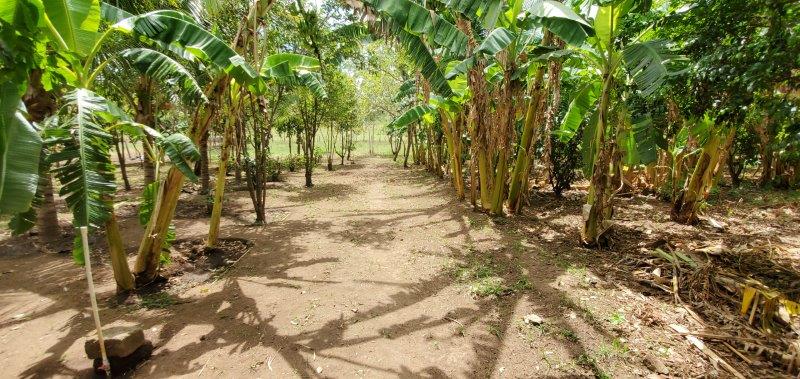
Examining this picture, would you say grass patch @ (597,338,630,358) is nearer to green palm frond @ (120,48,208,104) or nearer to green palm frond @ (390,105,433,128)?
green palm frond @ (120,48,208,104)

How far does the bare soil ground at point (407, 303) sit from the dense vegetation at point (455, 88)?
736mm

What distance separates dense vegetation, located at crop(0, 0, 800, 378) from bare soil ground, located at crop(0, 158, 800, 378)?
736 millimetres

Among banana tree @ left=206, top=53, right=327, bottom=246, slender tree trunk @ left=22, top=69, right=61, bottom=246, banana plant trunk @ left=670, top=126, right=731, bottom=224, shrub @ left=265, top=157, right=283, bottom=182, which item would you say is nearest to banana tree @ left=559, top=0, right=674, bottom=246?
banana plant trunk @ left=670, top=126, right=731, bottom=224

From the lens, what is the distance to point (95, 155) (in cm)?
290

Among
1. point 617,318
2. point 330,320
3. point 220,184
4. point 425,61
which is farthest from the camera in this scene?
point 220,184

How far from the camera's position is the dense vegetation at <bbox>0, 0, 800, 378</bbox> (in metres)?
2.68

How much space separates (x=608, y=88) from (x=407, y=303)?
4454mm

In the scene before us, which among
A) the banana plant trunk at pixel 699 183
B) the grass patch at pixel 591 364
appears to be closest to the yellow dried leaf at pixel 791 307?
the grass patch at pixel 591 364

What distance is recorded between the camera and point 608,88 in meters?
5.20

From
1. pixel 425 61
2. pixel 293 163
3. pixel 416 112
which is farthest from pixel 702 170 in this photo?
pixel 293 163

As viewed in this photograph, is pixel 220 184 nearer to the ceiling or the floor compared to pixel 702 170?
nearer to the floor

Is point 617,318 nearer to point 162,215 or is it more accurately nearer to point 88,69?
point 162,215

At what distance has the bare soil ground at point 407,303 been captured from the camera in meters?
3.15

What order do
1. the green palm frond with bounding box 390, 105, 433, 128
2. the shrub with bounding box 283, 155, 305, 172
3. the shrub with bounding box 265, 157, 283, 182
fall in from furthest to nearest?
the shrub with bounding box 283, 155, 305, 172, the shrub with bounding box 265, 157, 283, 182, the green palm frond with bounding box 390, 105, 433, 128
